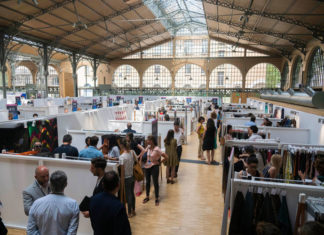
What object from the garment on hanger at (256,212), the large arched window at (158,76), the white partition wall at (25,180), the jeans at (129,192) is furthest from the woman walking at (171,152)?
the large arched window at (158,76)

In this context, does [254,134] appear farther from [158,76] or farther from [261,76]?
[158,76]

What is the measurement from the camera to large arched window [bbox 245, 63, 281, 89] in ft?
95.8

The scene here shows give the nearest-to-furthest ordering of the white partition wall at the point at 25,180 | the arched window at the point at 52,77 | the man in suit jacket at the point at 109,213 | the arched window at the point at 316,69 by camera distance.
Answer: the man in suit jacket at the point at 109,213 < the white partition wall at the point at 25,180 < the arched window at the point at 316,69 < the arched window at the point at 52,77

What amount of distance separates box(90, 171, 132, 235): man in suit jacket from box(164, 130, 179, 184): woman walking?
3.38m

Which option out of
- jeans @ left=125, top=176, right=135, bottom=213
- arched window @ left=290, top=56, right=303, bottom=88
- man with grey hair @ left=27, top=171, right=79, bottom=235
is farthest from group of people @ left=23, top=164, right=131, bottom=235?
arched window @ left=290, top=56, right=303, bottom=88

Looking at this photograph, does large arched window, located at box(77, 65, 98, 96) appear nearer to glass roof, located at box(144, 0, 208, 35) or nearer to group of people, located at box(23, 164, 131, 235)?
glass roof, located at box(144, 0, 208, 35)

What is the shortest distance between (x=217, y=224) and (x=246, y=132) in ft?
9.15

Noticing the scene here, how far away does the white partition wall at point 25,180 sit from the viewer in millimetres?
3422

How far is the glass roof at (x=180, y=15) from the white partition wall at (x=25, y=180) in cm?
1630

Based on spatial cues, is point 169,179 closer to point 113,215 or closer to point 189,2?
point 113,215

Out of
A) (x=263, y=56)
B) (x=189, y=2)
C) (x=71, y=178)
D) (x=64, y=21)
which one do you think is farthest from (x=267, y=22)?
(x=71, y=178)

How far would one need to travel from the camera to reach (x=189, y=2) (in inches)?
830

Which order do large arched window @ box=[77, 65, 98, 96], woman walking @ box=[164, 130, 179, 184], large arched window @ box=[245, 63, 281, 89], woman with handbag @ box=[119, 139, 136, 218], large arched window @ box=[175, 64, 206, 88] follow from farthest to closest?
large arched window @ box=[77, 65, 98, 96] → large arched window @ box=[175, 64, 206, 88] → large arched window @ box=[245, 63, 281, 89] → woman walking @ box=[164, 130, 179, 184] → woman with handbag @ box=[119, 139, 136, 218]

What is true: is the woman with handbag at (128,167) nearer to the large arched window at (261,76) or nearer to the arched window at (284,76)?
the arched window at (284,76)
